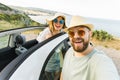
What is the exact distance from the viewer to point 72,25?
108 inches

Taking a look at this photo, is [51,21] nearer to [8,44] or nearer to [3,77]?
[8,44]

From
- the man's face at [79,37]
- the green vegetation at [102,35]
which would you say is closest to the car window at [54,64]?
the man's face at [79,37]

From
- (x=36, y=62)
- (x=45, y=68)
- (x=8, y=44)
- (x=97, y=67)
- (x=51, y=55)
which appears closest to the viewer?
(x=97, y=67)

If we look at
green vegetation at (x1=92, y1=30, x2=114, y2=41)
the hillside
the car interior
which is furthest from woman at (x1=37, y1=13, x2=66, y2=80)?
the hillside

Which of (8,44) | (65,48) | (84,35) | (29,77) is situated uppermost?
(84,35)

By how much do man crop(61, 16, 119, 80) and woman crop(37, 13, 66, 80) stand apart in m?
0.22

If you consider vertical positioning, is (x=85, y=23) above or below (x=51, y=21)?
above

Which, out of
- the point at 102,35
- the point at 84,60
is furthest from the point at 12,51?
the point at 102,35

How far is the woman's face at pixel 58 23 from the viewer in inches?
197

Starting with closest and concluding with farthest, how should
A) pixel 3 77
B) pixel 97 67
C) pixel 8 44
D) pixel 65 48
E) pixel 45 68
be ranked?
pixel 3 77 → pixel 97 67 → pixel 45 68 → pixel 65 48 → pixel 8 44

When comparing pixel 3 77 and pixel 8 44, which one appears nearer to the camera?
pixel 3 77

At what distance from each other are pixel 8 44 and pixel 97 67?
285 cm

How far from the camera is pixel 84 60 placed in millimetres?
2570

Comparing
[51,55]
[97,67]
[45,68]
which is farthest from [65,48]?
[97,67]
